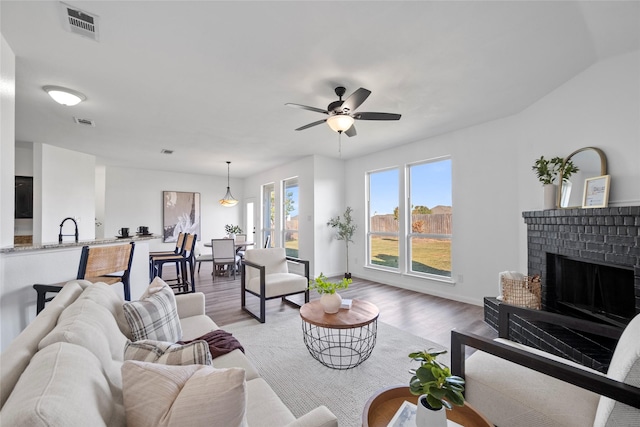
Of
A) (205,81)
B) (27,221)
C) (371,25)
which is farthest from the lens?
(27,221)

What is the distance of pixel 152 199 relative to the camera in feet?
24.3

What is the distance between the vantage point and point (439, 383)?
0.93 metres

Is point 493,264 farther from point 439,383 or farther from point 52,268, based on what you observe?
point 52,268

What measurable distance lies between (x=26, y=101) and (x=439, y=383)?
4.83m

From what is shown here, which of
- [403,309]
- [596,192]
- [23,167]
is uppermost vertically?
[23,167]

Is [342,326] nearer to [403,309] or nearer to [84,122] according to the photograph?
[403,309]

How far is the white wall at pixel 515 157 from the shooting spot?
2.26 m

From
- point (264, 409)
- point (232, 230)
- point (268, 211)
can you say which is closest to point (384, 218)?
point (268, 211)

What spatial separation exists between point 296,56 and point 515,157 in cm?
316

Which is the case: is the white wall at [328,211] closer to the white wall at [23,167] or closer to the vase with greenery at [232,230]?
the vase with greenery at [232,230]

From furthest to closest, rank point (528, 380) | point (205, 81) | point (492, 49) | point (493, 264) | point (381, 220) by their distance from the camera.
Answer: point (381, 220)
point (493, 264)
point (205, 81)
point (492, 49)
point (528, 380)

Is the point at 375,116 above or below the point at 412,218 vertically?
above

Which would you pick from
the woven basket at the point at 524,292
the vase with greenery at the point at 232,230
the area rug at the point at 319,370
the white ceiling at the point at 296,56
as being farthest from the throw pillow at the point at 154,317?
the vase with greenery at the point at 232,230

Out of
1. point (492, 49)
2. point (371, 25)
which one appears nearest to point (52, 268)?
point (371, 25)
